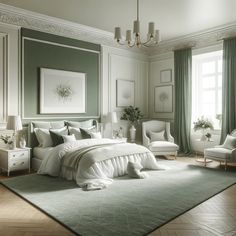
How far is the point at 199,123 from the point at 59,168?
3.74 metres

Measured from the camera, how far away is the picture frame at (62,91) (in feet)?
19.6

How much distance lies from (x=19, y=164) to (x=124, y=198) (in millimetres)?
2534

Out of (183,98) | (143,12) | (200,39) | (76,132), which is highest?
(143,12)

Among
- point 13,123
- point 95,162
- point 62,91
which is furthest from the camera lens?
point 62,91

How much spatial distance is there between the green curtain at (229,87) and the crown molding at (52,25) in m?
2.99

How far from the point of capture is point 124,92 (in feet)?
25.2

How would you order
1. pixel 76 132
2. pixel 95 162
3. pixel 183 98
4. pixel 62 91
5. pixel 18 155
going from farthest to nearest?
pixel 183 98
pixel 62 91
pixel 76 132
pixel 18 155
pixel 95 162

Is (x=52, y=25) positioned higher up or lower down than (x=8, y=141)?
higher up

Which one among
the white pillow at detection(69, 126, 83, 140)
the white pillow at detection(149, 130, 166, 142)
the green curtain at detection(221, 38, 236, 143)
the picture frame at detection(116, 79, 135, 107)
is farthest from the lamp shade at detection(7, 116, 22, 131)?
the green curtain at detection(221, 38, 236, 143)

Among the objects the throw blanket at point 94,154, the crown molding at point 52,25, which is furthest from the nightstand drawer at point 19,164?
the crown molding at point 52,25

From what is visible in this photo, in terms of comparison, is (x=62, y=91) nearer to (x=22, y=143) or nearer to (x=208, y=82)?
(x=22, y=143)

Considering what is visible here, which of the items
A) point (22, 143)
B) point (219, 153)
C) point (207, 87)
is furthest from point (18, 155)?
point (207, 87)

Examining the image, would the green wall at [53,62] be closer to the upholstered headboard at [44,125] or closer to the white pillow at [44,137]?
the upholstered headboard at [44,125]

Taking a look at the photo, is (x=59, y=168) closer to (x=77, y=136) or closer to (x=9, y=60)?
(x=77, y=136)
